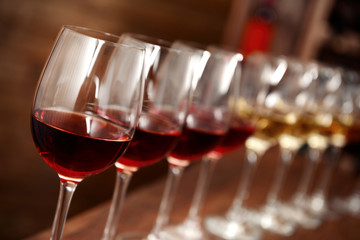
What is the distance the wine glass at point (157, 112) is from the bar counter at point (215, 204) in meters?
0.13

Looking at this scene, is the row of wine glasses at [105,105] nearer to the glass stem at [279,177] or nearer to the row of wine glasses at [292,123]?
the row of wine glasses at [292,123]

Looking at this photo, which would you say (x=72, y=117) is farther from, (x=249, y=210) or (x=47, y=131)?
(x=249, y=210)

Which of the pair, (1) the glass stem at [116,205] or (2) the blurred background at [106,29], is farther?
(2) the blurred background at [106,29]

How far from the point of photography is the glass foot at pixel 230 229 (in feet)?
3.20

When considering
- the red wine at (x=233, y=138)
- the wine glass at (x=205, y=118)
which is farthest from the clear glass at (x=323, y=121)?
the wine glass at (x=205, y=118)

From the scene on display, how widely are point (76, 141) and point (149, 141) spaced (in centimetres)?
14

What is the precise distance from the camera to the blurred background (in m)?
3.12

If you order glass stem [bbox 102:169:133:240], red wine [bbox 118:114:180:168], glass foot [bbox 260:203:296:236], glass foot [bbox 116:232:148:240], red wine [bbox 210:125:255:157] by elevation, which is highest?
red wine [bbox 118:114:180:168]

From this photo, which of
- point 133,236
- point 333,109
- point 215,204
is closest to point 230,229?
point 215,204

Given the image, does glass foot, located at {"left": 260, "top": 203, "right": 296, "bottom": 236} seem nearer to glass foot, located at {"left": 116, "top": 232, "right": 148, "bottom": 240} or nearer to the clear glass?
the clear glass

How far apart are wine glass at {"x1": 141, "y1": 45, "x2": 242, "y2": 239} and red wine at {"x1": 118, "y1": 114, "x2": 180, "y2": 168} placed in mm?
85

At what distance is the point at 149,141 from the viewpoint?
671mm

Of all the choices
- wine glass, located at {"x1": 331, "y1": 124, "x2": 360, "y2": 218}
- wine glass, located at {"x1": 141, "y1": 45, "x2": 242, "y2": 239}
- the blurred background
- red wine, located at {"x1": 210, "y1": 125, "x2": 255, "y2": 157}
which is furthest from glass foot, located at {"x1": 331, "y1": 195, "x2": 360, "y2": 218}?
the blurred background

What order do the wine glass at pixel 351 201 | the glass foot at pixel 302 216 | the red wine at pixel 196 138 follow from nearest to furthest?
1. the red wine at pixel 196 138
2. the glass foot at pixel 302 216
3. the wine glass at pixel 351 201
